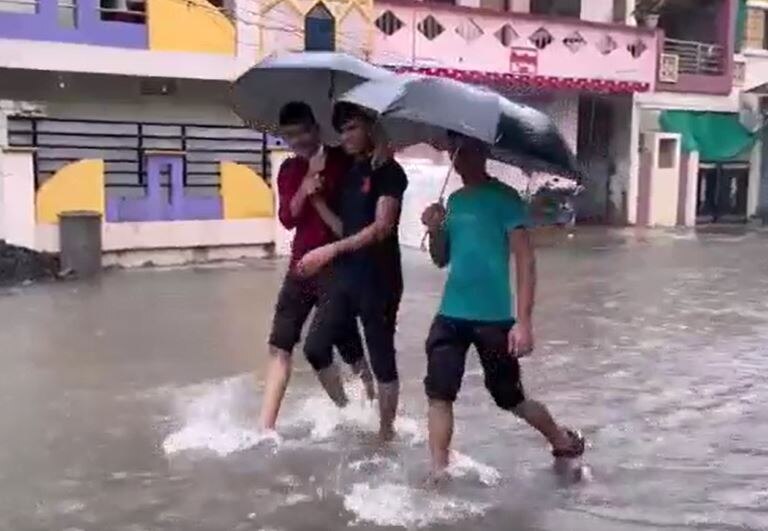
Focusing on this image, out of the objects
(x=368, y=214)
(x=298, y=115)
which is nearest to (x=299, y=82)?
(x=298, y=115)

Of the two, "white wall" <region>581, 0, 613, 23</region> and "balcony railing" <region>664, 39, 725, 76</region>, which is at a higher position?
"white wall" <region>581, 0, 613, 23</region>

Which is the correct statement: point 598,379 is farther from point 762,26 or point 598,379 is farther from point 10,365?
point 762,26

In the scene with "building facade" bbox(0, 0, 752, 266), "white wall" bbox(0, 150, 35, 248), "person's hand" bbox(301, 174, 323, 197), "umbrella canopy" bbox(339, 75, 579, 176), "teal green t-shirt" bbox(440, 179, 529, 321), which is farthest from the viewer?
"building facade" bbox(0, 0, 752, 266)

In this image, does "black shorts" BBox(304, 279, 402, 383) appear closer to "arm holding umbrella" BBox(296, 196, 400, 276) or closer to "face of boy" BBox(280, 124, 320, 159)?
"arm holding umbrella" BBox(296, 196, 400, 276)

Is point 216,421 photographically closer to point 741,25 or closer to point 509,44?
point 509,44

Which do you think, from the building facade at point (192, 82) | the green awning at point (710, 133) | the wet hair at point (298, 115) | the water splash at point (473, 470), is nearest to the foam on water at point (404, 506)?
the water splash at point (473, 470)

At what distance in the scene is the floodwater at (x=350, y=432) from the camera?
16.3 ft

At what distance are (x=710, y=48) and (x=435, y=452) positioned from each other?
26.0 metres

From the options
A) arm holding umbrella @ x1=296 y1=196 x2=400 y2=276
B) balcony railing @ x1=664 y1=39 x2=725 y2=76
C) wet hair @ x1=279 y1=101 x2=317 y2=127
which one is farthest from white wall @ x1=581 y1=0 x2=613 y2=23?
arm holding umbrella @ x1=296 y1=196 x2=400 y2=276

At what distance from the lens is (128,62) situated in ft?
53.6

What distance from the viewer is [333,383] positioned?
6.30m

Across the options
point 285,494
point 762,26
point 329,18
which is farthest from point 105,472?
point 762,26

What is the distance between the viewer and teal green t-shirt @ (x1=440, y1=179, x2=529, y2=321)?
16.4 feet

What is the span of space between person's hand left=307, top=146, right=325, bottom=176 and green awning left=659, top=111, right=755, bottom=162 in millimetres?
22990
